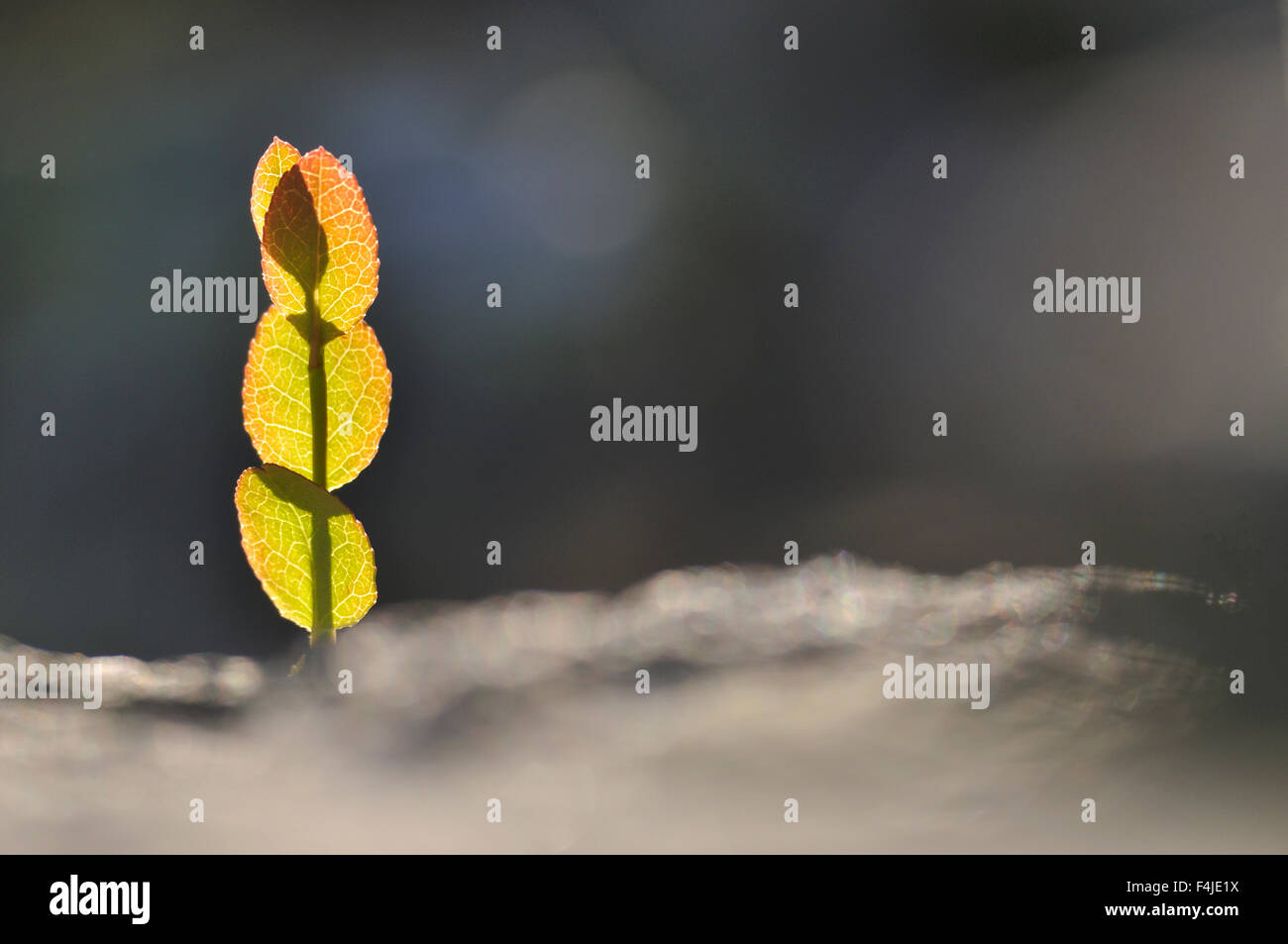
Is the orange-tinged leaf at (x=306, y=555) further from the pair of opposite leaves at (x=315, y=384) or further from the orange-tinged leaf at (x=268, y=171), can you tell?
the orange-tinged leaf at (x=268, y=171)

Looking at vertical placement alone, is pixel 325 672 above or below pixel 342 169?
below

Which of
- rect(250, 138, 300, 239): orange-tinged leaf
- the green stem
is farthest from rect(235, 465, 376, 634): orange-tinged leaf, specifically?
rect(250, 138, 300, 239): orange-tinged leaf

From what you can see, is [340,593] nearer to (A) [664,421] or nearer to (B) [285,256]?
(B) [285,256]

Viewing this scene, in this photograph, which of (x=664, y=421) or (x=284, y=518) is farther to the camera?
(x=664, y=421)

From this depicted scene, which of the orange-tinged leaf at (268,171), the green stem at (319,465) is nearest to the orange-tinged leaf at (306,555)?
the green stem at (319,465)

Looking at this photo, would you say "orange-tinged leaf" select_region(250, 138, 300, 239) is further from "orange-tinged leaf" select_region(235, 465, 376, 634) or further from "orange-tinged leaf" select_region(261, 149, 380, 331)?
"orange-tinged leaf" select_region(235, 465, 376, 634)
